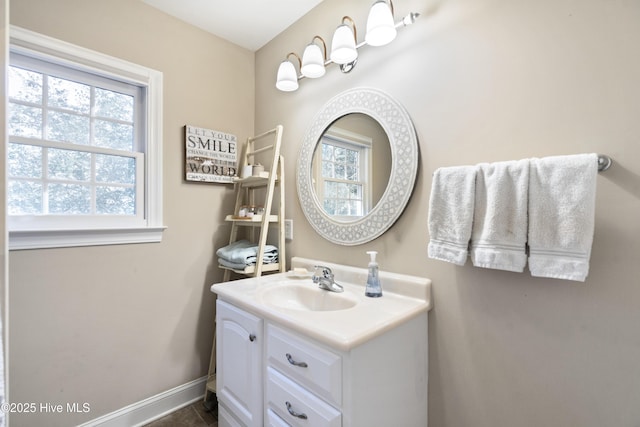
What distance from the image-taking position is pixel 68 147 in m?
1.39

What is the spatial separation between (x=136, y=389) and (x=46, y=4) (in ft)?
6.42

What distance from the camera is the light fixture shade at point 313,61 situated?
1.39 meters

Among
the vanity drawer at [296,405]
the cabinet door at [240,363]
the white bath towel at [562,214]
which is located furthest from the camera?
the cabinet door at [240,363]

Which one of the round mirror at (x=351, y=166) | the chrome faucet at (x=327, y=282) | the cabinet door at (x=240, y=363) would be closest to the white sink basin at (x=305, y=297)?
the chrome faucet at (x=327, y=282)

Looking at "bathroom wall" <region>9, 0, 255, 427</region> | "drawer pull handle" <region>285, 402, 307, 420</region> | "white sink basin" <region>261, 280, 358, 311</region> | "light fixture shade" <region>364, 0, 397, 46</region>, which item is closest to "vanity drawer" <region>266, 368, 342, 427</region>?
"drawer pull handle" <region>285, 402, 307, 420</region>

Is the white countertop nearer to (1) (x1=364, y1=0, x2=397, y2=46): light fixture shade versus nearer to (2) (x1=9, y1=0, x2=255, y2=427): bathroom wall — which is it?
(2) (x1=9, y1=0, x2=255, y2=427): bathroom wall

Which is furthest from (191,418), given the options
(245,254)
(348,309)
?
(348,309)

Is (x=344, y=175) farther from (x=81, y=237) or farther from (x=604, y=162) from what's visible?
(x=81, y=237)

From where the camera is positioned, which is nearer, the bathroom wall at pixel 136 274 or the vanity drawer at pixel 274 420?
the vanity drawer at pixel 274 420

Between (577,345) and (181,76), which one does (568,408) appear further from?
(181,76)

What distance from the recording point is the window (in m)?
1.34

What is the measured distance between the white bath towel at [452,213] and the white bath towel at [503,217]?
0.12ft

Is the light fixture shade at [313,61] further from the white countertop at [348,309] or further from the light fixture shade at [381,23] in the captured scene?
the white countertop at [348,309]

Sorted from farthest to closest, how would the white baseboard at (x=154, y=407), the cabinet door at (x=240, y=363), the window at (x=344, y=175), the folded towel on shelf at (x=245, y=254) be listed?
the folded towel on shelf at (x=245, y=254) → the white baseboard at (x=154, y=407) → the window at (x=344, y=175) → the cabinet door at (x=240, y=363)
